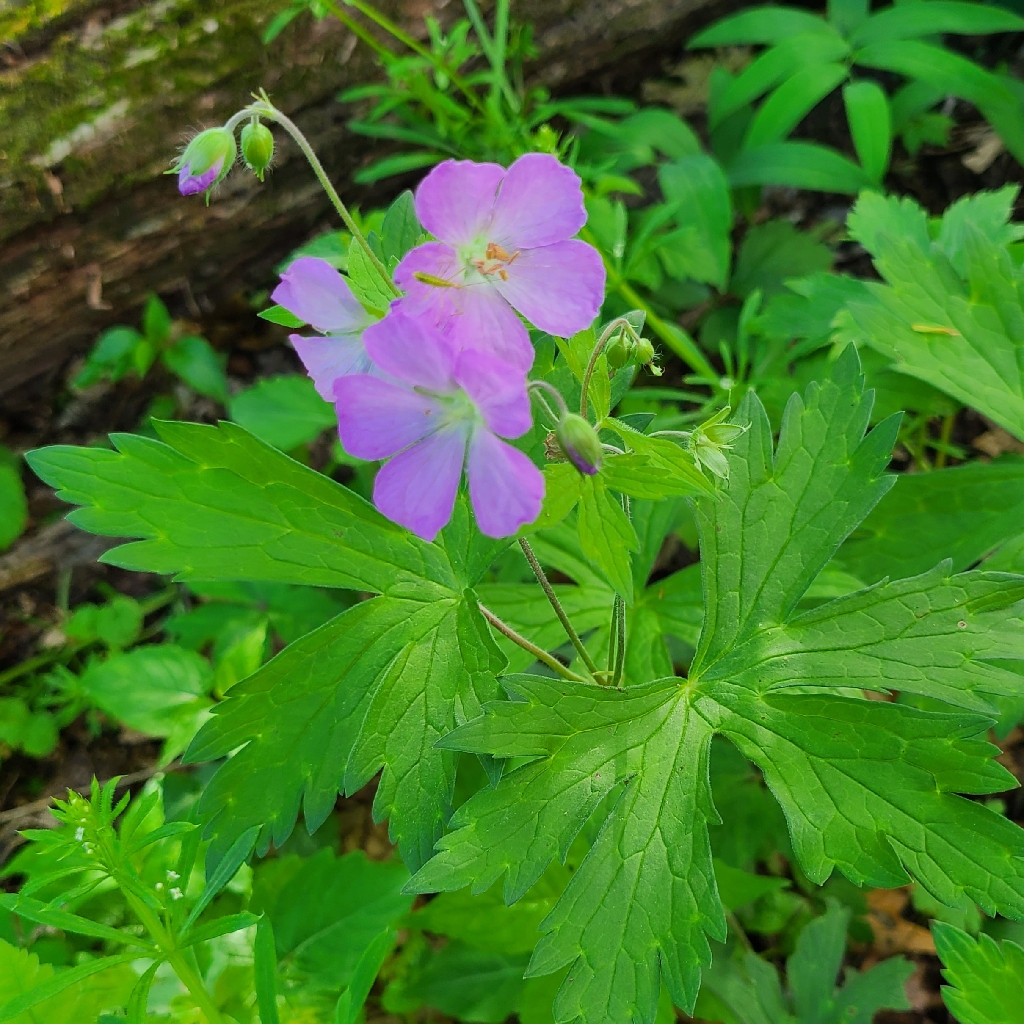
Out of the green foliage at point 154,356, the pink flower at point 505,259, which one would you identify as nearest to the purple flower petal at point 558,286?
the pink flower at point 505,259

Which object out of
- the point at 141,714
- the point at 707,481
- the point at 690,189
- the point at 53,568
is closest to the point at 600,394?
the point at 707,481

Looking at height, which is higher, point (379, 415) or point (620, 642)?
point (379, 415)

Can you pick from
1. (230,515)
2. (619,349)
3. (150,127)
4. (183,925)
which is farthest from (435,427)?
(150,127)

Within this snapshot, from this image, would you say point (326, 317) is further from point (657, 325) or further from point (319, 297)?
point (657, 325)

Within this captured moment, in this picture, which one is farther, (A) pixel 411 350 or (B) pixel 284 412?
(B) pixel 284 412

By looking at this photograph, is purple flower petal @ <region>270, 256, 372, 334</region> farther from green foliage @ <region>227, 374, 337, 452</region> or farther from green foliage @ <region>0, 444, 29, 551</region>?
green foliage @ <region>0, 444, 29, 551</region>

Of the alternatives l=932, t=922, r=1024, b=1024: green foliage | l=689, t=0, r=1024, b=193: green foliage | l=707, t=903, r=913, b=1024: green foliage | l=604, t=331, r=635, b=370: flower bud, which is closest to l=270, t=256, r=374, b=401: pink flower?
l=604, t=331, r=635, b=370: flower bud

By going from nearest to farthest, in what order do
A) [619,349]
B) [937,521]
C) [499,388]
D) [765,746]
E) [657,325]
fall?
[499,388] → [619,349] → [765,746] → [937,521] → [657,325]
